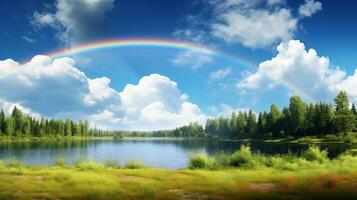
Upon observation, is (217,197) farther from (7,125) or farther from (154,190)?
(7,125)

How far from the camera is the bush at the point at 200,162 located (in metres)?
32.1

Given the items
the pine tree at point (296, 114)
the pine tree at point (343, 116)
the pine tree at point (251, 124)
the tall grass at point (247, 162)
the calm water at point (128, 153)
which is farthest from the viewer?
the pine tree at point (251, 124)

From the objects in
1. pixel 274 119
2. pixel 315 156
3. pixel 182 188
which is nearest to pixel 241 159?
pixel 315 156

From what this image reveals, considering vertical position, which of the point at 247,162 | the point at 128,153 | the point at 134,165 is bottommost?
the point at 128,153

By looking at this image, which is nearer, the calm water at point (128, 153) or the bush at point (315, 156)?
the bush at point (315, 156)

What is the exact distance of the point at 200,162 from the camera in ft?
106

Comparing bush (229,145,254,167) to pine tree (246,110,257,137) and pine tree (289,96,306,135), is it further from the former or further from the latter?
pine tree (246,110,257,137)

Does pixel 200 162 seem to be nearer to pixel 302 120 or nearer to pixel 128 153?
pixel 128 153

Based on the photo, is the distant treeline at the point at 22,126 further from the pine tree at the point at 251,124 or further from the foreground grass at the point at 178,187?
the foreground grass at the point at 178,187

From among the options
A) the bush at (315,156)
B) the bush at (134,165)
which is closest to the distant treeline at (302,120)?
the bush at (315,156)

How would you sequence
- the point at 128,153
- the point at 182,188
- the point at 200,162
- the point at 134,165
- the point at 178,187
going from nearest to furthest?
the point at 182,188 → the point at 178,187 → the point at 200,162 → the point at 134,165 → the point at 128,153

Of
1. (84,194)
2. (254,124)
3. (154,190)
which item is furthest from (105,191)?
(254,124)

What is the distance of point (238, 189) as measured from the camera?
59.7ft

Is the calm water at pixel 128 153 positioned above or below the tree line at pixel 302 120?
below
